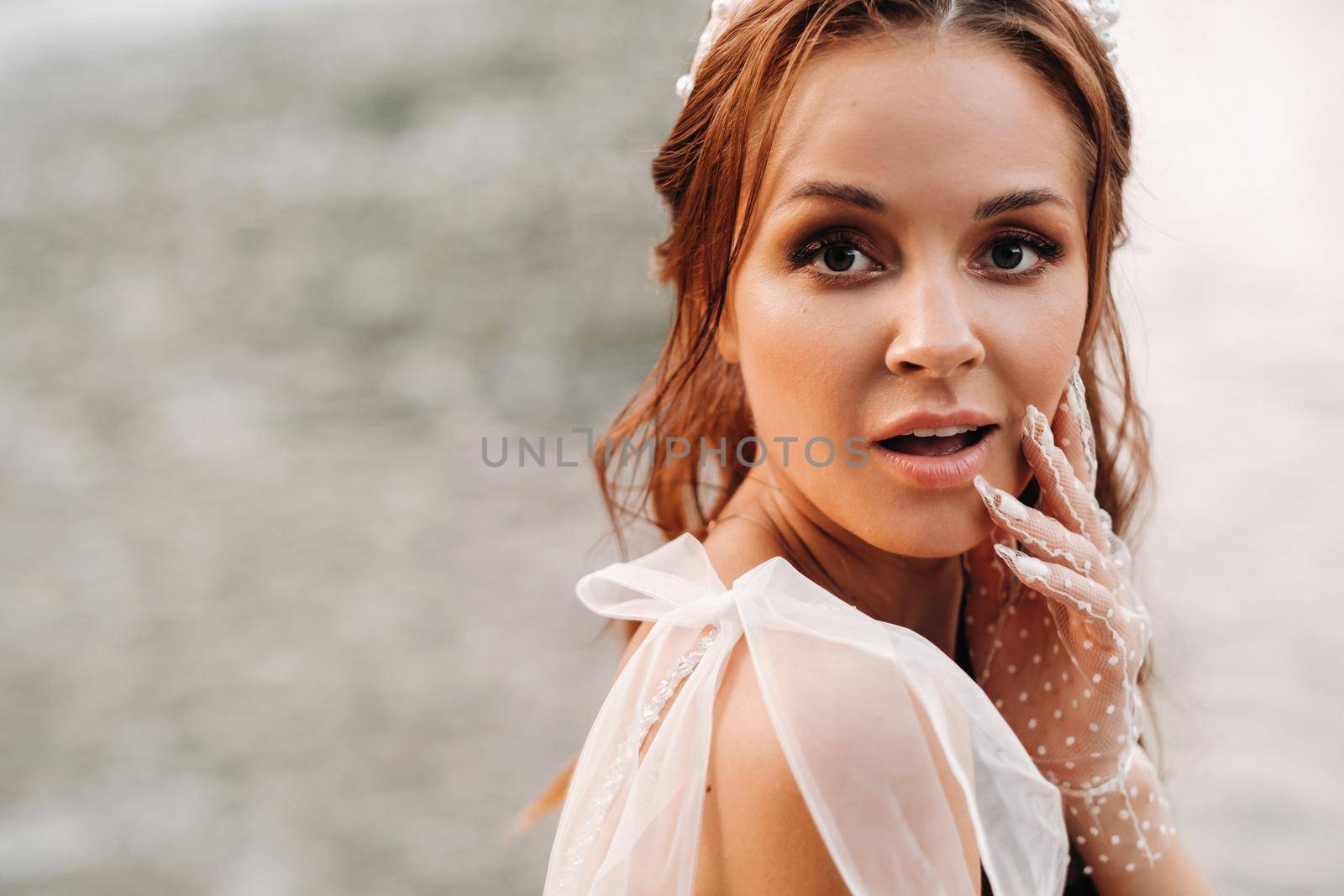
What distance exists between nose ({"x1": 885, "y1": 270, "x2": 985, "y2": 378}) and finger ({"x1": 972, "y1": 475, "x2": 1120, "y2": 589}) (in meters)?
0.14

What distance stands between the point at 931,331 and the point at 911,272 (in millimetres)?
76

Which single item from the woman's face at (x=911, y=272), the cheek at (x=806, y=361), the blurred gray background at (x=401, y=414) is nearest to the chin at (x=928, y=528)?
the woman's face at (x=911, y=272)

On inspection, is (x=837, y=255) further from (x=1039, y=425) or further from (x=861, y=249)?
(x=1039, y=425)

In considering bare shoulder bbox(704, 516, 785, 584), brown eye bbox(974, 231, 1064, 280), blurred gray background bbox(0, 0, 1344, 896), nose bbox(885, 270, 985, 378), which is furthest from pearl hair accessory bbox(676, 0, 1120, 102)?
blurred gray background bbox(0, 0, 1344, 896)

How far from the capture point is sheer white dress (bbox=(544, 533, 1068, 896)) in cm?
105

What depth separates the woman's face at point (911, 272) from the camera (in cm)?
116

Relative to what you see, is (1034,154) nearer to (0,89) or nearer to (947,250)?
(947,250)

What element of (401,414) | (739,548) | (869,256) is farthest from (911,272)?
(401,414)

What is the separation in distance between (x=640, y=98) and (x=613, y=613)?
4647 mm

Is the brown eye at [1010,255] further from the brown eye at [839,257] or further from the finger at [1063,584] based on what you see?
the finger at [1063,584]

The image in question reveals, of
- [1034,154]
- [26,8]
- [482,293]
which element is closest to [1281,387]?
[482,293]

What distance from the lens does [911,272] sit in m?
1.18

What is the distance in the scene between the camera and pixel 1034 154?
1.21m

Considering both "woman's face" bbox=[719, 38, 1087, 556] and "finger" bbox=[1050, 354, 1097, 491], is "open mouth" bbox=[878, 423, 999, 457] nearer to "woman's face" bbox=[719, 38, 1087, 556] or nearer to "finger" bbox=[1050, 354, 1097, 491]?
"woman's face" bbox=[719, 38, 1087, 556]
